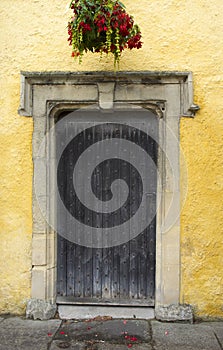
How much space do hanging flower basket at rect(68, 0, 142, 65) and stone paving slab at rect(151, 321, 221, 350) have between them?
8.94 ft

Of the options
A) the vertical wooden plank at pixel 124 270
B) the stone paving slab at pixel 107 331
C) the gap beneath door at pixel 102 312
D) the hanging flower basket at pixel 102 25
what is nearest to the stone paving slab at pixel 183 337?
the stone paving slab at pixel 107 331

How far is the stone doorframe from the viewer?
4.11 m

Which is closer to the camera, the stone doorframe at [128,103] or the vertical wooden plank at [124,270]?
the stone doorframe at [128,103]

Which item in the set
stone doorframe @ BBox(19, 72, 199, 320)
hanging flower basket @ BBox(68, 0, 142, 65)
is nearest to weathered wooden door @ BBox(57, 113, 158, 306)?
stone doorframe @ BBox(19, 72, 199, 320)

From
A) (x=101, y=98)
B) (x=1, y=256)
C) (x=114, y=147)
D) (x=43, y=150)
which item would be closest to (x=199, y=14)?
(x=101, y=98)

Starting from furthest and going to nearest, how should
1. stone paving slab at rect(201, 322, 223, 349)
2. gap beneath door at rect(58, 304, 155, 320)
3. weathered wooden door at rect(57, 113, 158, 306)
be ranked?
weathered wooden door at rect(57, 113, 158, 306) < gap beneath door at rect(58, 304, 155, 320) < stone paving slab at rect(201, 322, 223, 349)

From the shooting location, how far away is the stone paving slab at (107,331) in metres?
3.62

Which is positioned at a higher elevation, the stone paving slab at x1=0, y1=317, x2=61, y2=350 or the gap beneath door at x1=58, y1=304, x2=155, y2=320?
the gap beneath door at x1=58, y1=304, x2=155, y2=320

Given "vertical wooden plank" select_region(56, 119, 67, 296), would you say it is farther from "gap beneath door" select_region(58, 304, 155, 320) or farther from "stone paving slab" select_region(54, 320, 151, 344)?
"stone paving slab" select_region(54, 320, 151, 344)

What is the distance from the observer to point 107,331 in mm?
3797

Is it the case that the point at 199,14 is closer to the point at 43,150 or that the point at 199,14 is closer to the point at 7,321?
the point at 43,150

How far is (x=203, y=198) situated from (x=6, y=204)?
7.00ft

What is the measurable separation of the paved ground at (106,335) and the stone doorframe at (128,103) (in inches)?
12.6

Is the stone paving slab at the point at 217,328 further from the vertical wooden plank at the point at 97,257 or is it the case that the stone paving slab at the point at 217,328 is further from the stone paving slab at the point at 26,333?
the stone paving slab at the point at 26,333
